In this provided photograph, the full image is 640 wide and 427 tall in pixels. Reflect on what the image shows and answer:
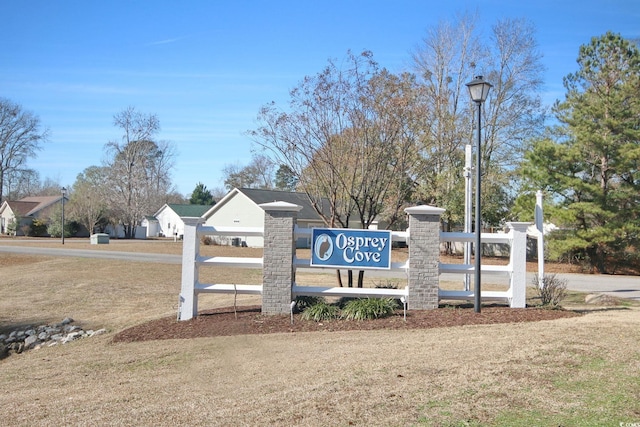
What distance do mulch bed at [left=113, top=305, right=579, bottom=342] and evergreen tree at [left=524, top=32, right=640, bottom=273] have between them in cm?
1761

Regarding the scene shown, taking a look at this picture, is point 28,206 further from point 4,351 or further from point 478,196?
point 478,196

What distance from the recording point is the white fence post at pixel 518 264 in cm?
1000

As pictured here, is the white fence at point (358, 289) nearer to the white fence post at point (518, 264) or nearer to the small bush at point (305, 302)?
the white fence post at point (518, 264)

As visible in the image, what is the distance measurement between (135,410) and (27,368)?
12.4ft

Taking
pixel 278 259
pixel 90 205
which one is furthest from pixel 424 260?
pixel 90 205

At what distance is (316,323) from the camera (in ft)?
30.6

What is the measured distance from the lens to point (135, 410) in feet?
17.4

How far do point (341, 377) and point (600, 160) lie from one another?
24.1 metres

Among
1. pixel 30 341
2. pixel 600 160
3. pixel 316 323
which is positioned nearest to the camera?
pixel 316 323

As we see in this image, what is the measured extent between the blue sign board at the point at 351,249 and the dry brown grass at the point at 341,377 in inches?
69.3

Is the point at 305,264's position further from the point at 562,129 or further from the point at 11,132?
the point at 11,132

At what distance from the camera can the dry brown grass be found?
4.89 m

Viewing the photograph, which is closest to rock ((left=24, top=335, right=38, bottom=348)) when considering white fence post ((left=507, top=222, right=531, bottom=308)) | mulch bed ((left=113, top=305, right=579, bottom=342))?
mulch bed ((left=113, top=305, right=579, bottom=342))

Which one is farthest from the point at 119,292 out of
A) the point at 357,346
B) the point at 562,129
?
the point at 562,129
